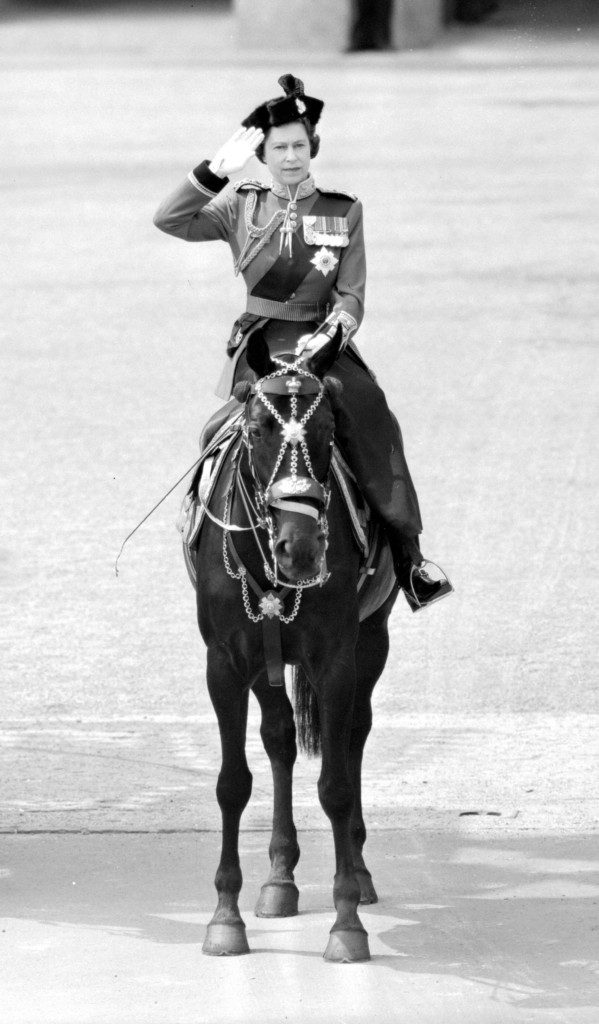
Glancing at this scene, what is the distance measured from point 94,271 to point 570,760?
12.8 metres

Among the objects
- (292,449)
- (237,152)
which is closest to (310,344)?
(292,449)

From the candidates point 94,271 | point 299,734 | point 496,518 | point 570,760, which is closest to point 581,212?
point 94,271

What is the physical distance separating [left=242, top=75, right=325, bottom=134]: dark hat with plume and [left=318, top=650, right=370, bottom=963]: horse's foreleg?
1788mm

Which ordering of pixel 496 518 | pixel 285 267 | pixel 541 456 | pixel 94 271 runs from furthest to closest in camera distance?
pixel 94 271
pixel 541 456
pixel 496 518
pixel 285 267

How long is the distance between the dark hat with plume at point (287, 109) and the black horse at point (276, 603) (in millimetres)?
891

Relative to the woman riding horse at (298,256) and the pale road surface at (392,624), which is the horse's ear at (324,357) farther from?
the pale road surface at (392,624)

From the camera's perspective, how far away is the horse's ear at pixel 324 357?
5707 millimetres

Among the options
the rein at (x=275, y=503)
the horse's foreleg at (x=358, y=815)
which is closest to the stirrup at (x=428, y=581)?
the horse's foreleg at (x=358, y=815)

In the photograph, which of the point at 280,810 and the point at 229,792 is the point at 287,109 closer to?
the point at 229,792

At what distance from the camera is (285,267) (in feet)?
20.6

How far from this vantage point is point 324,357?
5.73 metres

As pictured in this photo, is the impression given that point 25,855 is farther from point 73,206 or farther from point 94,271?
point 73,206

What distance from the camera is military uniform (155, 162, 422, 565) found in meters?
6.21

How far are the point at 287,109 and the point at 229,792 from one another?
227 cm
